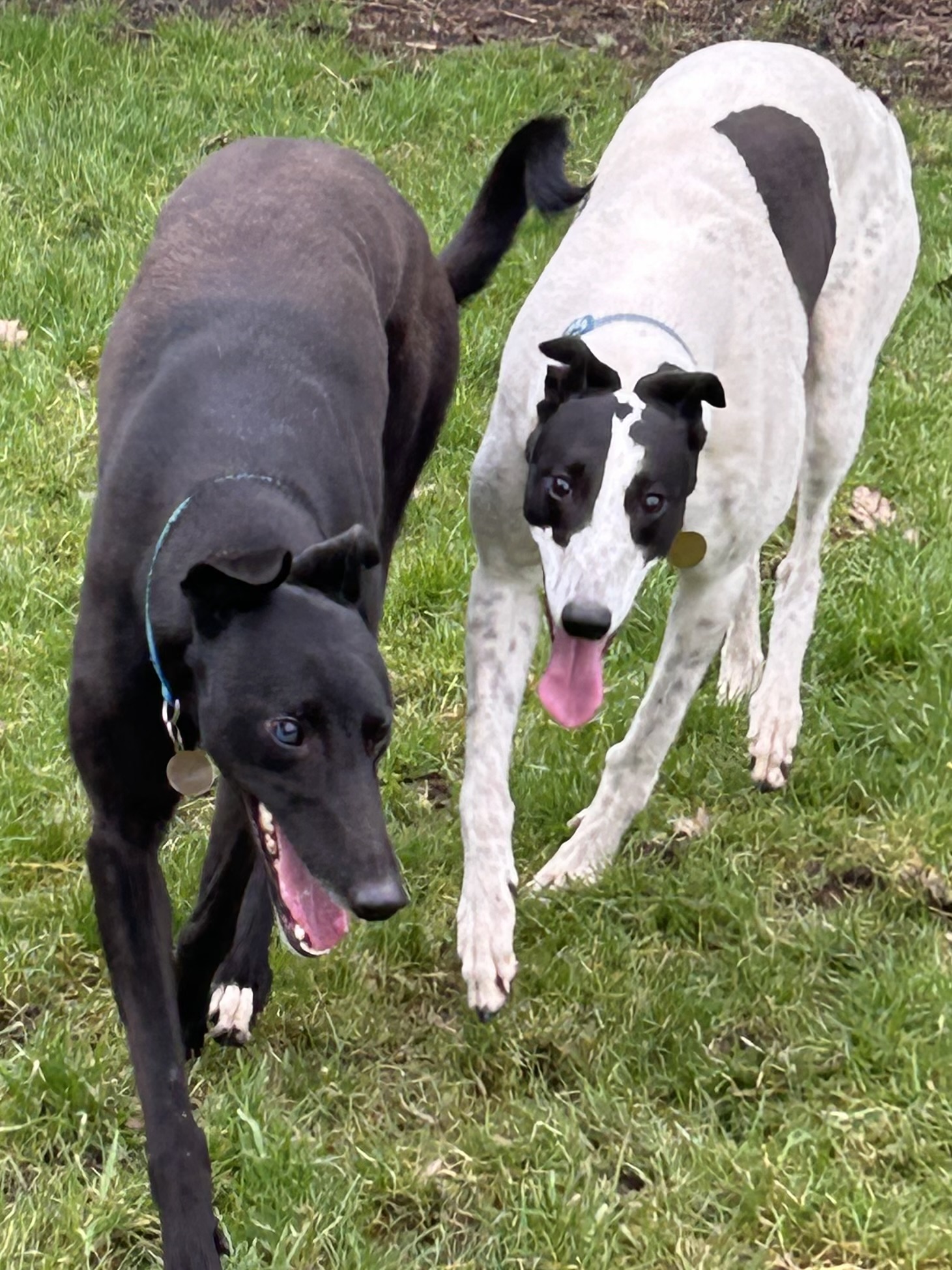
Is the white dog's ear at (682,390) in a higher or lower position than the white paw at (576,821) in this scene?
higher

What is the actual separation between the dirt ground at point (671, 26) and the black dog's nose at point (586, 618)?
5578mm

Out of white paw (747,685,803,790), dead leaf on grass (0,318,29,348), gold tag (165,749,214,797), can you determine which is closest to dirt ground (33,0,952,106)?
dead leaf on grass (0,318,29,348)

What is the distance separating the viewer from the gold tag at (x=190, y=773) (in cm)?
285

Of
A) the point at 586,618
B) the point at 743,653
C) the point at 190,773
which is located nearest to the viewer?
the point at 190,773

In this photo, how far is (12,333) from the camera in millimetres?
5438

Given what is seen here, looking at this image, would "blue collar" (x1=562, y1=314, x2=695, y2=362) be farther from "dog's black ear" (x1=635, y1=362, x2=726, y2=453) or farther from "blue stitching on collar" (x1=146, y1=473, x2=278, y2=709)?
"blue stitching on collar" (x1=146, y1=473, x2=278, y2=709)

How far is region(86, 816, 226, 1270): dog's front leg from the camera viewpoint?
8.93ft

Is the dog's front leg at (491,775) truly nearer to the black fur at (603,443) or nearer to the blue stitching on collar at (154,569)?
the black fur at (603,443)

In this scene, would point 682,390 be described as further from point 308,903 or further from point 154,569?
point 308,903

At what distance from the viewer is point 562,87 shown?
24.7 ft

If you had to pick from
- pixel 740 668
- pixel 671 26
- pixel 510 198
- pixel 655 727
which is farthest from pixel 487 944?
pixel 671 26

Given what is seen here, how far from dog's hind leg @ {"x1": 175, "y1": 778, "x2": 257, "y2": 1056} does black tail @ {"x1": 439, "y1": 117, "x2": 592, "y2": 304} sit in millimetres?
1635

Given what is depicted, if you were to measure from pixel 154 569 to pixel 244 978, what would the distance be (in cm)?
98

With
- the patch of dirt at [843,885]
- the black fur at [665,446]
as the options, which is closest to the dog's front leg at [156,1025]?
the black fur at [665,446]
